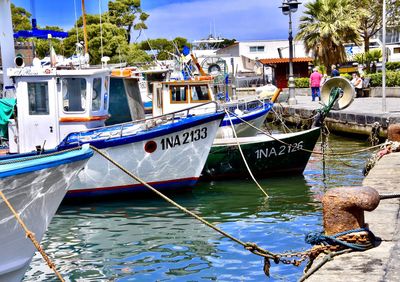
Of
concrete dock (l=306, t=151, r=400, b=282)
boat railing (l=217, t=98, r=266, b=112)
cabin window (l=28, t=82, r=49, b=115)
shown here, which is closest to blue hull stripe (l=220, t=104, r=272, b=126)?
A: boat railing (l=217, t=98, r=266, b=112)

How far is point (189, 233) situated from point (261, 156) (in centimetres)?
503

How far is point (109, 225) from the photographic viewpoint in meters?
10.5

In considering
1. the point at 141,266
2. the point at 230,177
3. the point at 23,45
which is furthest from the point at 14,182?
the point at 23,45

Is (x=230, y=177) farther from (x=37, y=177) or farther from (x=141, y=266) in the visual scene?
(x=37, y=177)

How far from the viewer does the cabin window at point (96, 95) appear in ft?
41.2

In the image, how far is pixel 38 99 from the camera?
12.3 m

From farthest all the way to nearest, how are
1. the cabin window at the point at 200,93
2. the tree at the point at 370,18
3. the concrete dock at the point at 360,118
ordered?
the tree at the point at 370,18 < the concrete dock at the point at 360,118 < the cabin window at the point at 200,93

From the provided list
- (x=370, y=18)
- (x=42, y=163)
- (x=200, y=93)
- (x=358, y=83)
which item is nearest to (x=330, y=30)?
(x=370, y=18)

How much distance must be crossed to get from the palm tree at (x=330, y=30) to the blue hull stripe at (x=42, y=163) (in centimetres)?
3460

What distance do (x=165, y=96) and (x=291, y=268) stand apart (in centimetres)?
1006

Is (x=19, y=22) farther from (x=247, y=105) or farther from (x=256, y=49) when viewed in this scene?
(x=247, y=105)

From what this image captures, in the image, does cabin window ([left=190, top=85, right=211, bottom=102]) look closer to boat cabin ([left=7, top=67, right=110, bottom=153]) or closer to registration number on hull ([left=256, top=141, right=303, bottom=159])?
registration number on hull ([left=256, top=141, right=303, bottom=159])

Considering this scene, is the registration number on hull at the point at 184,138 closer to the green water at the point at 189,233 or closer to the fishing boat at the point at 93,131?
the fishing boat at the point at 93,131

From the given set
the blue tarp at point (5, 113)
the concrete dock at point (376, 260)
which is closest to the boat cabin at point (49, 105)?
the blue tarp at point (5, 113)
